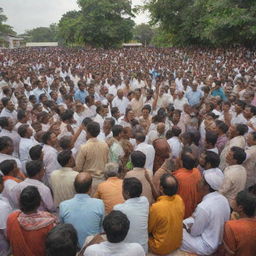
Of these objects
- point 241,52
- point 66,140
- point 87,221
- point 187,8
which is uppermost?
point 187,8

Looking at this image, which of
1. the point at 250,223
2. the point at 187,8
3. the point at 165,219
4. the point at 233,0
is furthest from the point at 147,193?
the point at 187,8

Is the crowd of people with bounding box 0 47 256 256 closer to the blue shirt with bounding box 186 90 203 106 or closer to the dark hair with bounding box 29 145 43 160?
the dark hair with bounding box 29 145 43 160

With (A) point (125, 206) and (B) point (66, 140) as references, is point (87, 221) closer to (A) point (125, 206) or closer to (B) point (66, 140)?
(A) point (125, 206)

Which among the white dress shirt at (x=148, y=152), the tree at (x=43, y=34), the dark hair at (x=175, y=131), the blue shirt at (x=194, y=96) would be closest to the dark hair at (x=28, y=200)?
the white dress shirt at (x=148, y=152)

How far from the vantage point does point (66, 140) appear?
13.6 ft

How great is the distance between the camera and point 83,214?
2840 mm

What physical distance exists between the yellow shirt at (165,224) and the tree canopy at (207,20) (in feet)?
50.0

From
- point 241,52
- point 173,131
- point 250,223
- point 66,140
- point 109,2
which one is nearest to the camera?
point 250,223

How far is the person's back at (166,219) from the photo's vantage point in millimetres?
2889

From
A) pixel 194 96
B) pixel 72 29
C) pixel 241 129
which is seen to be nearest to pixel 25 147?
pixel 241 129

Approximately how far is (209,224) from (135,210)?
2.82 feet

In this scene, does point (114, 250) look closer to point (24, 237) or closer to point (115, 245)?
point (115, 245)

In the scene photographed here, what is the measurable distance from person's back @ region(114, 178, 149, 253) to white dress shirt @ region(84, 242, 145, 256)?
56 centimetres

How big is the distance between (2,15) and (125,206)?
61.3m
